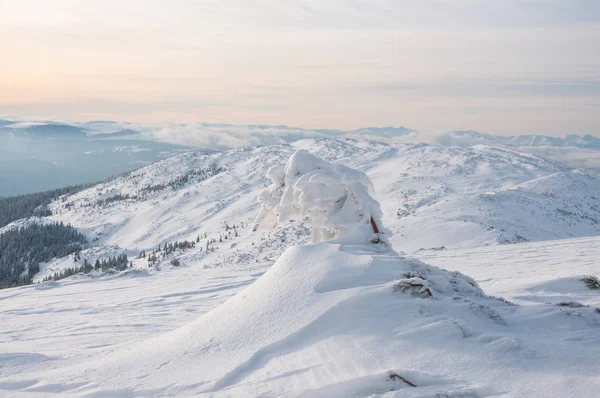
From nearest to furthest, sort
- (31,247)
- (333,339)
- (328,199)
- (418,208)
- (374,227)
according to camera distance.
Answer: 1. (333,339)
2. (374,227)
3. (328,199)
4. (418,208)
5. (31,247)

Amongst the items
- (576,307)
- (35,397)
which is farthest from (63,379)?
(576,307)

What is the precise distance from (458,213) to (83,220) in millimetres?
168802

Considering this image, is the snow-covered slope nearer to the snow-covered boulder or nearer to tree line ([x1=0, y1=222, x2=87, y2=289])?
tree line ([x1=0, y1=222, x2=87, y2=289])

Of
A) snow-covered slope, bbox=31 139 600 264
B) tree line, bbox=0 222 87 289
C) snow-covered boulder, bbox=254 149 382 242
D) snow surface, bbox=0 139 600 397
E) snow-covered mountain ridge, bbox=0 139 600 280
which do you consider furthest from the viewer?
tree line, bbox=0 222 87 289

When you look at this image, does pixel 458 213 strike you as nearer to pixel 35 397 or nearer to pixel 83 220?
pixel 35 397

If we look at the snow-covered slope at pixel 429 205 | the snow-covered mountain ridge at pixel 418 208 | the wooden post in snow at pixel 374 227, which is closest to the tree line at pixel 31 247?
the snow-covered mountain ridge at pixel 418 208

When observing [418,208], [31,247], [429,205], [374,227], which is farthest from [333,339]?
[31,247]

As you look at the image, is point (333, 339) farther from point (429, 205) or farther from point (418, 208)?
point (418, 208)

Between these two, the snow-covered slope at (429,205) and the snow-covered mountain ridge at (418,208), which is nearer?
the snow-covered slope at (429,205)

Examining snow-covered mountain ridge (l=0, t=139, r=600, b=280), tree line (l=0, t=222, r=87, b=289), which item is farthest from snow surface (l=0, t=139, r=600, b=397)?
tree line (l=0, t=222, r=87, b=289)

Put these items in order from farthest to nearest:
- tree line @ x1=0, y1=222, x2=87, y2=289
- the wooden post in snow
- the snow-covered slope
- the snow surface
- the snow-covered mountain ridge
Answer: tree line @ x1=0, y1=222, x2=87, y2=289 < the snow-covered mountain ridge < the snow-covered slope < the wooden post in snow < the snow surface

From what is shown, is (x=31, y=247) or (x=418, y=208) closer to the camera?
(x=418, y=208)

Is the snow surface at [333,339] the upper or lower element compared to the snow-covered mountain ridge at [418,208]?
upper

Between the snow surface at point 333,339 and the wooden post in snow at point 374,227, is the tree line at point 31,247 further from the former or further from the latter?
the wooden post in snow at point 374,227
